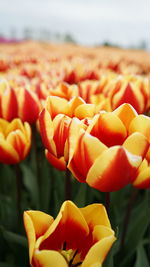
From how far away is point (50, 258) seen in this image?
54 cm

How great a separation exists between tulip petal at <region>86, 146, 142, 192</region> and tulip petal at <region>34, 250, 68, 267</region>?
16 cm

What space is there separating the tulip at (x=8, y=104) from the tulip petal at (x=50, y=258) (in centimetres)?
68

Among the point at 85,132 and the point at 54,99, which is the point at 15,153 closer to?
the point at 54,99

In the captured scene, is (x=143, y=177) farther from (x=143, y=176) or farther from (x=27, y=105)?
(x=27, y=105)

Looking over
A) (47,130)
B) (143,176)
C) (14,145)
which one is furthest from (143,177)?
(14,145)

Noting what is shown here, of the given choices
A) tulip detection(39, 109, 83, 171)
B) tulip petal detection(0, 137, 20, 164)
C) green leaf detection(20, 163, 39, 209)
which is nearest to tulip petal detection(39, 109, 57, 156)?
tulip detection(39, 109, 83, 171)

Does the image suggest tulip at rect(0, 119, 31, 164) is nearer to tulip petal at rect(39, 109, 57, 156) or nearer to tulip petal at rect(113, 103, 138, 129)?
tulip petal at rect(39, 109, 57, 156)

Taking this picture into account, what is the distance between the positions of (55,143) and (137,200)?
1002 mm

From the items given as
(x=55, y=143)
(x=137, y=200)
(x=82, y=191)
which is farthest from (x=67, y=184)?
(x=137, y=200)

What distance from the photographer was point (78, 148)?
0.65m

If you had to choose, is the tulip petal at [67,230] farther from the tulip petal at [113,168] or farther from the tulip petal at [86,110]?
the tulip petal at [86,110]

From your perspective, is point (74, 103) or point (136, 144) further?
point (74, 103)

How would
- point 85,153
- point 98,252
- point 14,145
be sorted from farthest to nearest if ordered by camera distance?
point 14,145
point 85,153
point 98,252

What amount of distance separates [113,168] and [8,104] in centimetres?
61
